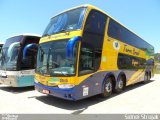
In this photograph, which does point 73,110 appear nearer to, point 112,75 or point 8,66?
point 112,75

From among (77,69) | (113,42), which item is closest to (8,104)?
(77,69)

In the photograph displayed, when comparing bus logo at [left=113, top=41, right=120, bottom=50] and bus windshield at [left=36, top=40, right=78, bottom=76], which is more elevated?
bus logo at [left=113, top=41, right=120, bottom=50]

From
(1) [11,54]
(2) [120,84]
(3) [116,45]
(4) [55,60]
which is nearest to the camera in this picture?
(4) [55,60]

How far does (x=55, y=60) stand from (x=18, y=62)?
11.0 ft

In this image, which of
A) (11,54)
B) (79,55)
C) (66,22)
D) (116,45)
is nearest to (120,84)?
(116,45)

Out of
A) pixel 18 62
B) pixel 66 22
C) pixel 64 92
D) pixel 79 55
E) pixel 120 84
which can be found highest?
pixel 66 22

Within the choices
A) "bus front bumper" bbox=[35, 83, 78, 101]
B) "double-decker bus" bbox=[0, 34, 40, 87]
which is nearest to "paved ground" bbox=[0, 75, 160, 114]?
"bus front bumper" bbox=[35, 83, 78, 101]

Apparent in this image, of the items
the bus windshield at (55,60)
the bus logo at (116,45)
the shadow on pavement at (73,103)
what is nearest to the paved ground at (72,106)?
the shadow on pavement at (73,103)

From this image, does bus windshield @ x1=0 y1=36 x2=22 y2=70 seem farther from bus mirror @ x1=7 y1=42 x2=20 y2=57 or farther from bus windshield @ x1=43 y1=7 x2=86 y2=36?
bus windshield @ x1=43 y1=7 x2=86 y2=36

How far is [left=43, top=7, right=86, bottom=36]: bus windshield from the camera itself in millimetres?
7434

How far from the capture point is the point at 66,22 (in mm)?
7969

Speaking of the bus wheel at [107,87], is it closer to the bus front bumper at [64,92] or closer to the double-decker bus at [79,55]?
the double-decker bus at [79,55]

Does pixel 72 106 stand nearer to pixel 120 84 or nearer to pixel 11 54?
pixel 120 84

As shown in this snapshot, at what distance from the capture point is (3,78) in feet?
34.4
